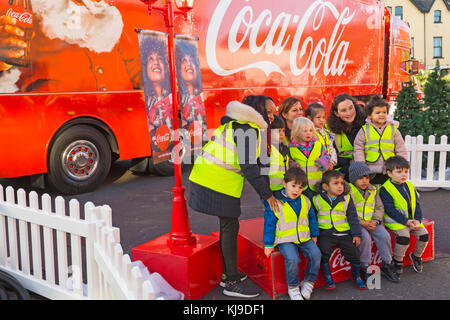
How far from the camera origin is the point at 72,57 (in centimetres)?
663

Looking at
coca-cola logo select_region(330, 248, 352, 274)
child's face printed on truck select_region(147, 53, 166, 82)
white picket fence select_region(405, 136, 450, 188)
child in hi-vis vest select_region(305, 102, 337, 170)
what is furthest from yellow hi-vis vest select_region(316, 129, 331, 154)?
white picket fence select_region(405, 136, 450, 188)

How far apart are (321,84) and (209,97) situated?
3599mm

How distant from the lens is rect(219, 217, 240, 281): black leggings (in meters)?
3.83

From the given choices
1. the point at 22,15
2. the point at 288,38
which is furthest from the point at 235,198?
the point at 288,38

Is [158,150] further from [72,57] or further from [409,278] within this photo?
[409,278]

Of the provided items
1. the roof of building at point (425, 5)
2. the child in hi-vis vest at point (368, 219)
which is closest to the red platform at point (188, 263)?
the child in hi-vis vest at point (368, 219)

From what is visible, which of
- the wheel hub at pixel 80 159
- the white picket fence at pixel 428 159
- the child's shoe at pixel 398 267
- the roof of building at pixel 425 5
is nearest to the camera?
the child's shoe at pixel 398 267

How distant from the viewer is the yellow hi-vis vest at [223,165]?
12.1 feet

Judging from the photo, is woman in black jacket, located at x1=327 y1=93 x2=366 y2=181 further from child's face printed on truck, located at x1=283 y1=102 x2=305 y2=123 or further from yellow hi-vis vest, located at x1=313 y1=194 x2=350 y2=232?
yellow hi-vis vest, located at x1=313 y1=194 x2=350 y2=232

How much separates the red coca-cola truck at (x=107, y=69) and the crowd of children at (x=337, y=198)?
362cm

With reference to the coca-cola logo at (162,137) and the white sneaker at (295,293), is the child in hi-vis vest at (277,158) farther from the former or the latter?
the coca-cola logo at (162,137)

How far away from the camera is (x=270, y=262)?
12.4ft

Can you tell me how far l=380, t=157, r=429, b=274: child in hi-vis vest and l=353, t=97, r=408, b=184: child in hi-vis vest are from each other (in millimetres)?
240
